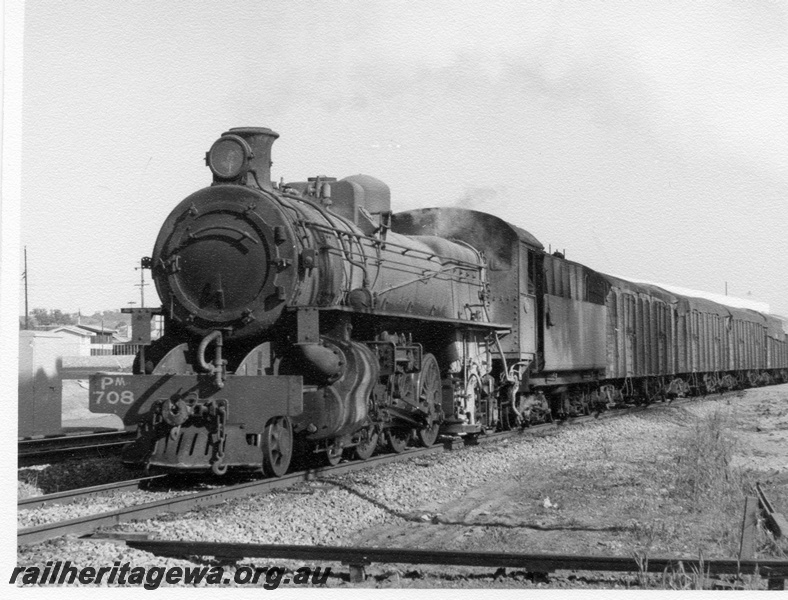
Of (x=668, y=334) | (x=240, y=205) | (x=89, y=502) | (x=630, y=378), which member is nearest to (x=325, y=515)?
(x=89, y=502)

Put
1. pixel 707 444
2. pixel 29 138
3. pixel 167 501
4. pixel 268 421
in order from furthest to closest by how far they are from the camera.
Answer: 1. pixel 707 444
2. pixel 268 421
3. pixel 167 501
4. pixel 29 138

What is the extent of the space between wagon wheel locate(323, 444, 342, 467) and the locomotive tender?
20 mm

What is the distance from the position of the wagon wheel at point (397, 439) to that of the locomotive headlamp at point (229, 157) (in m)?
4.17

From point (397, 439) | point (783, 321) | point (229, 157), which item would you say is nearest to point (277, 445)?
point (397, 439)

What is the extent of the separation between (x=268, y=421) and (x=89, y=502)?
75.1 inches

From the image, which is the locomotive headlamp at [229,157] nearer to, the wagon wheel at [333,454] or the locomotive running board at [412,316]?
the locomotive running board at [412,316]

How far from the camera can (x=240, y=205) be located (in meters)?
9.63

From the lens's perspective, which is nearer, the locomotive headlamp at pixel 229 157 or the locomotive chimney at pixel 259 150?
the locomotive headlamp at pixel 229 157

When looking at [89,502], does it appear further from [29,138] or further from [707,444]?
[707,444]

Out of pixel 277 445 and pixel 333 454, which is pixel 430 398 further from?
pixel 277 445

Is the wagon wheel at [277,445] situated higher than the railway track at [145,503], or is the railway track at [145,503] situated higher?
the wagon wheel at [277,445]

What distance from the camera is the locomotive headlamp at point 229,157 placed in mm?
9766

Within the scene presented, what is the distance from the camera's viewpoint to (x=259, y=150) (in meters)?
10.0

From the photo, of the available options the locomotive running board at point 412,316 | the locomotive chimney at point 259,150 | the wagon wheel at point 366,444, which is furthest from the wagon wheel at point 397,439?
the locomotive chimney at point 259,150
